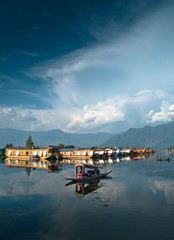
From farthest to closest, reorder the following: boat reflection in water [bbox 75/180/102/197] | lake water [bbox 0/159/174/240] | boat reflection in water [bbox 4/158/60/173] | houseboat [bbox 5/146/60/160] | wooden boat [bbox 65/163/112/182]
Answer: houseboat [bbox 5/146/60/160], boat reflection in water [bbox 4/158/60/173], wooden boat [bbox 65/163/112/182], boat reflection in water [bbox 75/180/102/197], lake water [bbox 0/159/174/240]

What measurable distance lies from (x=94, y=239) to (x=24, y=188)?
20.0 metres

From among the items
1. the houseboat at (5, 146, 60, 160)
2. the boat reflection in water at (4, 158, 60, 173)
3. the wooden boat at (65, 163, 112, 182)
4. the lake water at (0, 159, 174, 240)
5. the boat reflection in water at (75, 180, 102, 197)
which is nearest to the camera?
the lake water at (0, 159, 174, 240)

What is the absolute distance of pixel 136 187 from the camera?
2989 cm

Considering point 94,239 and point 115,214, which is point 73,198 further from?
point 94,239

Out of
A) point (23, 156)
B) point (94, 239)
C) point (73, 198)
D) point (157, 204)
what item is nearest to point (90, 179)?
point (73, 198)

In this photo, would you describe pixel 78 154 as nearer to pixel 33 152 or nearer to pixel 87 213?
pixel 33 152

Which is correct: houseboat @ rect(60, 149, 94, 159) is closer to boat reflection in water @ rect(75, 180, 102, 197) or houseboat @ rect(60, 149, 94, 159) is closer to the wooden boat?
the wooden boat

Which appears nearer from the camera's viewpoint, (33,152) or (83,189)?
(83,189)

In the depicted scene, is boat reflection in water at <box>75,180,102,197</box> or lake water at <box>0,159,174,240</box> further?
boat reflection in water at <box>75,180,102,197</box>

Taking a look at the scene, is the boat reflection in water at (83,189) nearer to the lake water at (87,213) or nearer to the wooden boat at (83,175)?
the lake water at (87,213)

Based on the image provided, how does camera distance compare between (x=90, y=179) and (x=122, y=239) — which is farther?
(x=90, y=179)

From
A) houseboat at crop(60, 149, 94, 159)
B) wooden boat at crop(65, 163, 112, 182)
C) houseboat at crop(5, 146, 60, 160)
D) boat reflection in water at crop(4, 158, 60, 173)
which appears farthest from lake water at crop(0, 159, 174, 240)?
houseboat at crop(60, 149, 94, 159)

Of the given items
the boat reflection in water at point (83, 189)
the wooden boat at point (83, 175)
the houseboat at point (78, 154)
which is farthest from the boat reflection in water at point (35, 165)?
the houseboat at point (78, 154)

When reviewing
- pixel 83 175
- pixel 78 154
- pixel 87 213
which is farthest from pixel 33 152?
pixel 87 213
